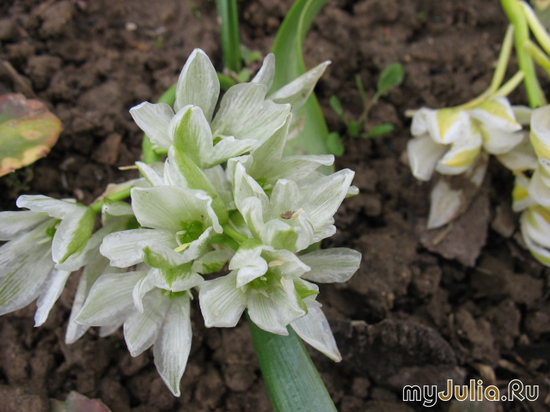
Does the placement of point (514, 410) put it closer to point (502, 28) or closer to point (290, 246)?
point (290, 246)

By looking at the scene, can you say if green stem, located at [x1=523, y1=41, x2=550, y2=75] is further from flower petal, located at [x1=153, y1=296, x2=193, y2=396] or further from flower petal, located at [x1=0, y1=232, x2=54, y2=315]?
flower petal, located at [x1=0, y1=232, x2=54, y2=315]

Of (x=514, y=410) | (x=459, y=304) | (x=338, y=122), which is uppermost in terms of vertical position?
(x=338, y=122)

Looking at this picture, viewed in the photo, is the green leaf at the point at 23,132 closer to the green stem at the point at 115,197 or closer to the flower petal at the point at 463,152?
the green stem at the point at 115,197

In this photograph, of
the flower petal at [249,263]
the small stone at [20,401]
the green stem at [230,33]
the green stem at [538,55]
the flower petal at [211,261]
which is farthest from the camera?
the green stem at [230,33]

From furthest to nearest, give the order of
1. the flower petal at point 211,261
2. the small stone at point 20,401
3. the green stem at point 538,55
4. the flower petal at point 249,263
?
1. the green stem at point 538,55
2. the small stone at point 20,401
3. the flower petal at point 211,261
4. the flower petal at point 249,263

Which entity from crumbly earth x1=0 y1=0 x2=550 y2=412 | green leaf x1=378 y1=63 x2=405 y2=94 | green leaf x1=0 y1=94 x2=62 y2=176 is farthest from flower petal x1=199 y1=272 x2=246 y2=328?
green leaf x1=378 y1=63 x2=405 y2=94

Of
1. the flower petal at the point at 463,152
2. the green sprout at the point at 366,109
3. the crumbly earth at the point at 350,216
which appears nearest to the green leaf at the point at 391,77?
the green sprout at the point at 366,109

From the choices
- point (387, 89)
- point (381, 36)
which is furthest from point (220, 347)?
point (381, 36)
